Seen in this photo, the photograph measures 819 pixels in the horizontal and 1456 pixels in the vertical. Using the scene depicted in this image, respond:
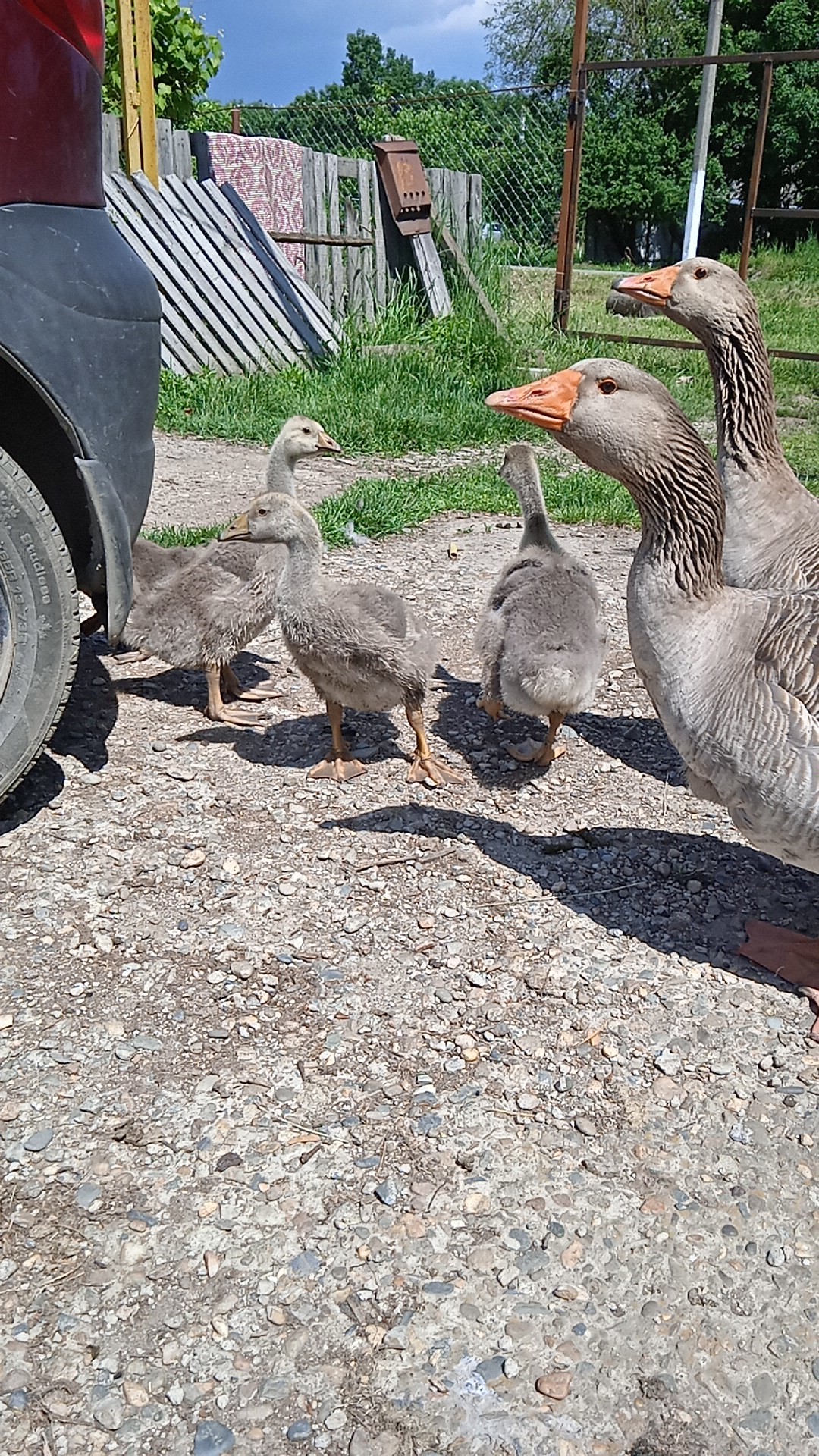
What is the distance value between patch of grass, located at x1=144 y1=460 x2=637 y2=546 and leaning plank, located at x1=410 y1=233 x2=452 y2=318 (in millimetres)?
4592

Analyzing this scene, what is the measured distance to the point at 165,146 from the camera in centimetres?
1121

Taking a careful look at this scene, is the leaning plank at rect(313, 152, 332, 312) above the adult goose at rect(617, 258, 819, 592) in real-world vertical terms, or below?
above

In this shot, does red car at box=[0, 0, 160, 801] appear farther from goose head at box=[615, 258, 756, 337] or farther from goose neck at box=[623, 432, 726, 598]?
goose head at box=[615, 258, 756, 337]

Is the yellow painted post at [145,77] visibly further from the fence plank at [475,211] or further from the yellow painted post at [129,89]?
the fence plank at [475,211]

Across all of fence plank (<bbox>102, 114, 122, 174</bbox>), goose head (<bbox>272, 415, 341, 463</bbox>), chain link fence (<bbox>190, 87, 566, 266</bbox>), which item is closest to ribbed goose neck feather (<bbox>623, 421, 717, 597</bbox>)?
goose head (<bbox>272, 415, 341, 463</bbox>)

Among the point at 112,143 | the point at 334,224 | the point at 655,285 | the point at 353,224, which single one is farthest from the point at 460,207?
the point at 655,285

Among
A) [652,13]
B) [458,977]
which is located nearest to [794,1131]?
[458,977]

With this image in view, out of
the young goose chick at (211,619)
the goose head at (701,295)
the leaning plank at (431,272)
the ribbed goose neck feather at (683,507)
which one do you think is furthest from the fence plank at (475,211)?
the ribbed goose neck feather at (683,507)

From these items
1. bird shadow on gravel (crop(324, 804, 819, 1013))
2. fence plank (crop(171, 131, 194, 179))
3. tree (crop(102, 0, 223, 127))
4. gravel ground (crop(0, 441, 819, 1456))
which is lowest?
gravel ground (crop(0, 441, 819, 1456))

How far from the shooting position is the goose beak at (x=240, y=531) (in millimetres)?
4746

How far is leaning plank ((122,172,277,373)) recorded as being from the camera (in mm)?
10781

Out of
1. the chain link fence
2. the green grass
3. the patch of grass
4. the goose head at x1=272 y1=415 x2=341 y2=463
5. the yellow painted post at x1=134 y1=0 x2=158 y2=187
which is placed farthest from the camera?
the chain link fence

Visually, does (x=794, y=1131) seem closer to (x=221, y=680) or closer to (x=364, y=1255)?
(x=364, y=1255)

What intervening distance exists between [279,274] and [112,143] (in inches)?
77.1
